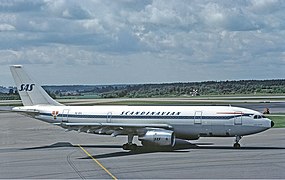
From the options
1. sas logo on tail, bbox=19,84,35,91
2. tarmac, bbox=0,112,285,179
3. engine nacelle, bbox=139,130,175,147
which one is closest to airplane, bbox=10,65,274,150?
engine nacelle, bbox=139,130,175,147

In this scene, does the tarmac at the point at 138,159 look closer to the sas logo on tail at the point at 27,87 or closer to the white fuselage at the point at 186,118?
the white fuselage at the point at 186,118

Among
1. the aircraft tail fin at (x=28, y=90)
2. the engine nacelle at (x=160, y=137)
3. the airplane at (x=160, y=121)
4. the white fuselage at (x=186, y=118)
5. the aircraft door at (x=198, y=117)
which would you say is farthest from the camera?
the aircraft tail fin at (x=28, y=90)

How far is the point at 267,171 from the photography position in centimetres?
2727

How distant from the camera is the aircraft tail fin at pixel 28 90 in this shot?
42.8m

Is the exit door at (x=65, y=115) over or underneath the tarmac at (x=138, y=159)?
over

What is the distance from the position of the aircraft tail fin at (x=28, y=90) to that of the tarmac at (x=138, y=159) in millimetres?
3342

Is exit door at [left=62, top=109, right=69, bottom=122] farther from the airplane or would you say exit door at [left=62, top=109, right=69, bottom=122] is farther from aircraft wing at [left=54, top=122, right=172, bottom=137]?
aircraft wing at [left=54, top=122, right=172, bottom=137]

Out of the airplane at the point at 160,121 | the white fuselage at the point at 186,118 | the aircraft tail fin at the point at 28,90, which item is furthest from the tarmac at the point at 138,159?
the aircraft tail fin at the point at 28,90

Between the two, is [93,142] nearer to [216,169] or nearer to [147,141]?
[147,141]

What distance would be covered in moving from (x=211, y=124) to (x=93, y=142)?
437 inches

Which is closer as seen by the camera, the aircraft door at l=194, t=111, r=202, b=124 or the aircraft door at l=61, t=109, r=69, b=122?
the aircraft door at l=194, t=111, r=202, b=124

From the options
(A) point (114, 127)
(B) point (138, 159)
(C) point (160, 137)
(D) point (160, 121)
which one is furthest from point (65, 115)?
(B) point (138, 159)

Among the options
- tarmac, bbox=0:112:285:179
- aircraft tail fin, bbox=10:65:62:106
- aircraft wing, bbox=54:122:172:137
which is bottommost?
tarmac, bbox=0:112:285:179

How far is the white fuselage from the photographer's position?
37312 mm
